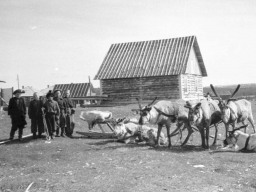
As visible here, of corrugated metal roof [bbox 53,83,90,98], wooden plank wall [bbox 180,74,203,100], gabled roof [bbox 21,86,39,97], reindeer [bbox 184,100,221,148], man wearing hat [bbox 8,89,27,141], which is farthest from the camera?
gabled roof [bbox 21,86,39,97]

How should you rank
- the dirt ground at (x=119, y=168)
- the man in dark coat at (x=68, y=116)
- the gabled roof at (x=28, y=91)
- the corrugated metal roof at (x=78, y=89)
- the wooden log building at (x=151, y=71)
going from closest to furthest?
the dirt ground at (x=119, y=168) → the man in dark coat at (x=68, y=116) → the wooden log building at (x=151, y=71) → the corrugated metal roof at (x=78, y=89) → the gabled roof at (x=28, y=91)

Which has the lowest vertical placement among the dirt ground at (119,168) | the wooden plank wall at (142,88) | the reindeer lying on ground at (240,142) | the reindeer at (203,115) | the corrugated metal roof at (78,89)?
the dirt ground at (119,168)

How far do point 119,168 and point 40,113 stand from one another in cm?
609

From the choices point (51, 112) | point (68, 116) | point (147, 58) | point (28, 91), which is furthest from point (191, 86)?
point (28, 91)

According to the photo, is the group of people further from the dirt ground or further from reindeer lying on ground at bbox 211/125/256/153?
reindeer lying on ground at bbox 211/125/256/153

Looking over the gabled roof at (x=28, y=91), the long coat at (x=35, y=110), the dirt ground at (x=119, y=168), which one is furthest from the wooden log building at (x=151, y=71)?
the gabled roof at (x=28, y=91)

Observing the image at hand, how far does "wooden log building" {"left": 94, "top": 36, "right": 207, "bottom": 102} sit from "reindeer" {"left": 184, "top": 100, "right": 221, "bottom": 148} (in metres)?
Answer: 16.2

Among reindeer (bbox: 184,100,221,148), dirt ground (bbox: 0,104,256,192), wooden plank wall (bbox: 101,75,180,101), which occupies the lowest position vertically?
dirt ground (bbox: 0,104,256,192)

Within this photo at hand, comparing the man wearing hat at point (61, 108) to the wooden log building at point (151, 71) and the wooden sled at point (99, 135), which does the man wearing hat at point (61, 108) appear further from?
the wooden log building at point (151, 71)

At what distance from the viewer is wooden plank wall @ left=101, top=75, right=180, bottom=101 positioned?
27641 mm

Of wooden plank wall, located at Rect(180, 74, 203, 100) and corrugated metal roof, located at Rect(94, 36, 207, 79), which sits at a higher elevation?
corrugated metal roof, located at Rect(94, 36, 207, 79)

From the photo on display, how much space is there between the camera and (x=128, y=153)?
31.8 ft

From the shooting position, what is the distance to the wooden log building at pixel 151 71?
27.5 metres

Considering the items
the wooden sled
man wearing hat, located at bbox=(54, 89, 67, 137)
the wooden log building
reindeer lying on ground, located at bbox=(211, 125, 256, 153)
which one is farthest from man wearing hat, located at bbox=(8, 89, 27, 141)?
the wooden log building
